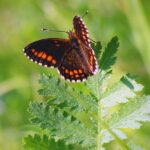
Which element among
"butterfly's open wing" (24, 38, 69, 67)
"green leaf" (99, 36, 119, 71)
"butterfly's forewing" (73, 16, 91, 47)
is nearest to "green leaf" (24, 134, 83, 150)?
"green leaf" (99, 36, 119, 71)

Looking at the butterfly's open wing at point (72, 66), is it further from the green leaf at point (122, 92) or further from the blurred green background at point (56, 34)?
the blurred green background at point (56, 34)

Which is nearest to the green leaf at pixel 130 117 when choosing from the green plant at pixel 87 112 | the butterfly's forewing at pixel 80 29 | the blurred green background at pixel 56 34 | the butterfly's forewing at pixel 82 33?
the green plant at pixel 87 112

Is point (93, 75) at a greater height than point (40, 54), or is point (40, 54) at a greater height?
point (40, 54)

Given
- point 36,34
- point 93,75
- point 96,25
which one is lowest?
point 93,75

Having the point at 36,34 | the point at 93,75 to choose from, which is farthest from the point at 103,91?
the point at 36,34

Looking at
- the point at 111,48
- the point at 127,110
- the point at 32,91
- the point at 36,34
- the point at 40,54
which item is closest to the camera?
the point at 127,110

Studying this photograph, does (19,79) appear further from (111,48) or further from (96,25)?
(111,48)
